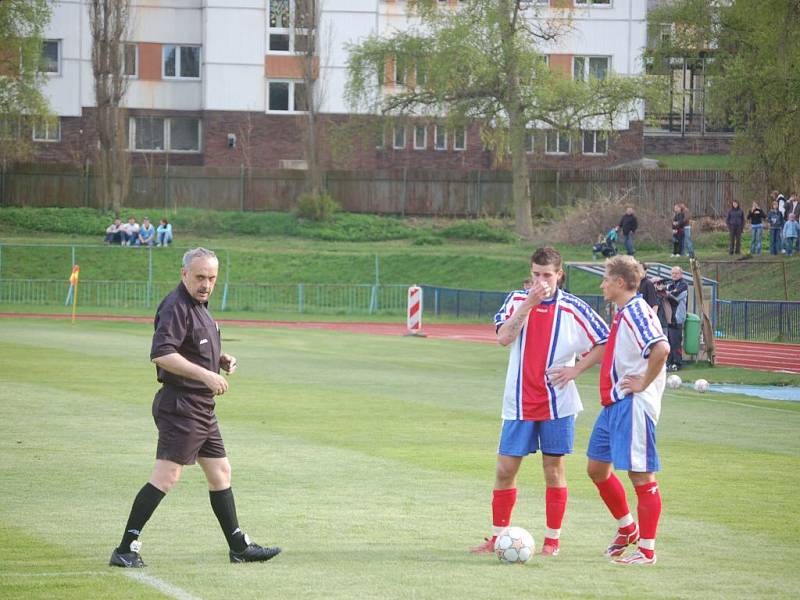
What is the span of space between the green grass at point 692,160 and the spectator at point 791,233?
20292 millimetres

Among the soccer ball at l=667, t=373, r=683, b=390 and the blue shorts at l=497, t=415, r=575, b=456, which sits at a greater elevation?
the blue shorts at l=497, t=415, r=575, b=456

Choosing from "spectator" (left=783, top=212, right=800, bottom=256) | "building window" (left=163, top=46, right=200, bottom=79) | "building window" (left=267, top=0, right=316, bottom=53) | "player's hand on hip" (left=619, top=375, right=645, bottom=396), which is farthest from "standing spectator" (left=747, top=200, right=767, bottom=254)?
"player's hand on hip" (left=619, top=375, right=645, bottom=396)

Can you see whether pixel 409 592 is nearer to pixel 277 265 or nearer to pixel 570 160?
pixel 277 265

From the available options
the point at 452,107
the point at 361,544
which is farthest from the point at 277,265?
the point at 361,544

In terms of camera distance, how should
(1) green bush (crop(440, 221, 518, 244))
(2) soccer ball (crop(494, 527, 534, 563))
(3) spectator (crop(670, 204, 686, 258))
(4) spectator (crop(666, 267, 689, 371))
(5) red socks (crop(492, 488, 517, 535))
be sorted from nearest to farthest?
(2) soccer ball (crop(494, 527, 534, 563)), (5) red socks (crop(492, 488, 517, 535)), (4) spectator (crop(666, 267, 689, 371)), (3) spectator (crop(670, 204, 686, 258)), (1) green bush (crop(440, 221, 518, 244))

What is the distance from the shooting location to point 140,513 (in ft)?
26.7

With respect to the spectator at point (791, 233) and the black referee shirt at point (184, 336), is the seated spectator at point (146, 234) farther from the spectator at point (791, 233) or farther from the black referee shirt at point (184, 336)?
the black referee shirt at point (184, 336)

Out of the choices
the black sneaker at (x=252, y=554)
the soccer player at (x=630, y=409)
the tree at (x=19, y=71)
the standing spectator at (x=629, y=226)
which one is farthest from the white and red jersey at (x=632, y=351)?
the tree at (x=19, y=71)

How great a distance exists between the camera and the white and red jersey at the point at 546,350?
8719 millimetres

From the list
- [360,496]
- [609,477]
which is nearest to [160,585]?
[609,477]

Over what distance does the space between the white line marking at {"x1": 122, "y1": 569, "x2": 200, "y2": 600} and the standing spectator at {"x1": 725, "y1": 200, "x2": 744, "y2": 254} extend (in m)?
37.0

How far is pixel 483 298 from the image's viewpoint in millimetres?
41531

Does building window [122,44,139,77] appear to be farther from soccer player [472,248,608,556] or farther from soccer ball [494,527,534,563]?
soccer ball [494,527,534,563]

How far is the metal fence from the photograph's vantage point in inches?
2331
